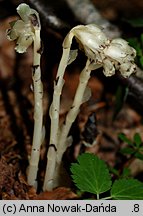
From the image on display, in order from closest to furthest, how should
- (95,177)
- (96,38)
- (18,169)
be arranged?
1. (96,38)
2. (95,177)
3. (18,169)

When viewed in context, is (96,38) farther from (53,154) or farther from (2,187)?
(2,187)

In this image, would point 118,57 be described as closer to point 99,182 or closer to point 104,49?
point 104,49

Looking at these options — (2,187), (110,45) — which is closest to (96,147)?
(2,187)

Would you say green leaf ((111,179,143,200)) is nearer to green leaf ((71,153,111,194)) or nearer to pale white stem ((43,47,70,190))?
green leaf ((71,153,111,194))

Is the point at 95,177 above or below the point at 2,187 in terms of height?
above

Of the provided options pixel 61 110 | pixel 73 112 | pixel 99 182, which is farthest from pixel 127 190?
pixel 61 110

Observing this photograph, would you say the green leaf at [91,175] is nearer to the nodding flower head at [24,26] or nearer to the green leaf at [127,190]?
the green leaf at [127,190]

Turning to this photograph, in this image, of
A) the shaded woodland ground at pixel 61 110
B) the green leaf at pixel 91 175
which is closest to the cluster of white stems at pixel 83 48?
the green leaf at pixel 91 175

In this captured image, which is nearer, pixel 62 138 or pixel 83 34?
pixel 83 34
